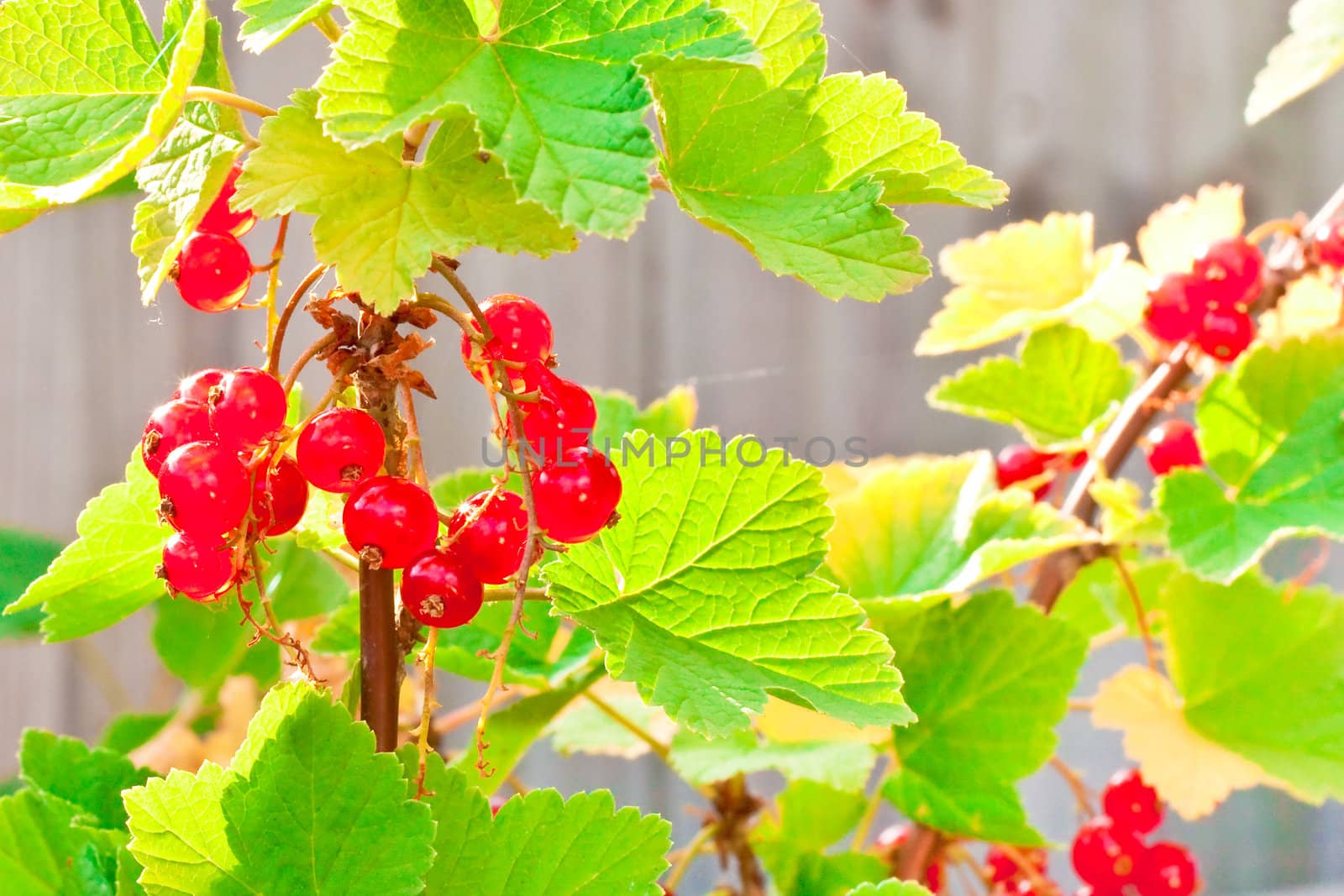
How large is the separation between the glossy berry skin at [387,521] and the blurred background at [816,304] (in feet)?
2.06

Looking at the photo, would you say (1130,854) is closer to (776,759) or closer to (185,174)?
(776,759)

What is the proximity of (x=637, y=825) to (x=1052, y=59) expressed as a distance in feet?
3.58

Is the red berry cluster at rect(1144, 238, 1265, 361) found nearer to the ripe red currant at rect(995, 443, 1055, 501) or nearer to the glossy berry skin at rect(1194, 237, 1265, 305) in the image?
the glossy berry skin at rect(1194, 237, 1265, 305)

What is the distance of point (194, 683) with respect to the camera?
69cm

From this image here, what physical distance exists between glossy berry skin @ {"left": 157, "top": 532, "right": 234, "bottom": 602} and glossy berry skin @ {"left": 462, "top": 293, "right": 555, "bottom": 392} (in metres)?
0.08

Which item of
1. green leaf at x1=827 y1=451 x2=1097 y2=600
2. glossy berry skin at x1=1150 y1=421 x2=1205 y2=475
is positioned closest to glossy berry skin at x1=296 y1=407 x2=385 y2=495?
green leaf at x1=827 y1=451 x2=1097 y2=600

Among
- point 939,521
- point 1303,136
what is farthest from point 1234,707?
point 1303,136

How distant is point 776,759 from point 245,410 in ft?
1.04

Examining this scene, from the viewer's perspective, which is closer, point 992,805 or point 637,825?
point 637,825

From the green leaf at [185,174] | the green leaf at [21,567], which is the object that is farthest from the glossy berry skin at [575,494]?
the green leaf at [21,567]

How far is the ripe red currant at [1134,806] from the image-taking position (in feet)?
2.36

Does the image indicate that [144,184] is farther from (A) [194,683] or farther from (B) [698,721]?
(A) [194,683]

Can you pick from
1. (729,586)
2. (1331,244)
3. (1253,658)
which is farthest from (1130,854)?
(729,586)

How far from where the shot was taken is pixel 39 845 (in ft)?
1.37
